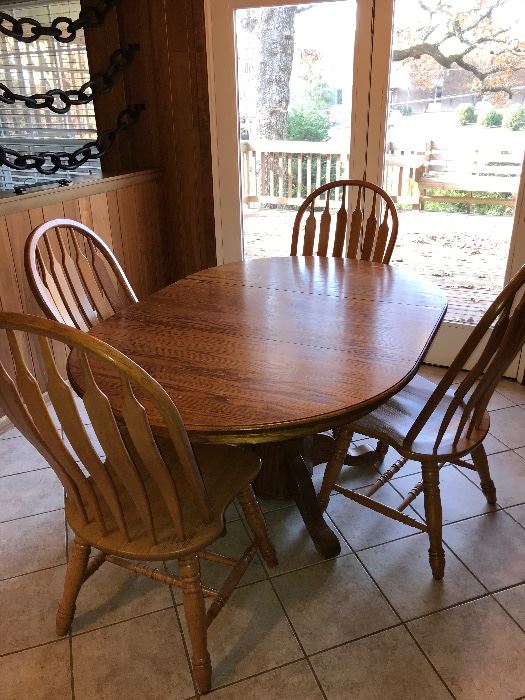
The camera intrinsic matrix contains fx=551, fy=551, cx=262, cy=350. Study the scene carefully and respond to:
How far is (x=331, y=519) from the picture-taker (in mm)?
1903

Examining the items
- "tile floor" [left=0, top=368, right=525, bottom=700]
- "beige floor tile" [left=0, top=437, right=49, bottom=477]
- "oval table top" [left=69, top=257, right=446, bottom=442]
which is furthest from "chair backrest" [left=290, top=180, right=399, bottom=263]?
"beige floor tile" [left=0, top=437, right=49, bottom=477]

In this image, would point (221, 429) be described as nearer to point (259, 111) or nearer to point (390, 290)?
point (390, 290)

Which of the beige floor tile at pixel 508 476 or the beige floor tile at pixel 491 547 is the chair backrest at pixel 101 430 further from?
the beige floor tile at pixel 508 476

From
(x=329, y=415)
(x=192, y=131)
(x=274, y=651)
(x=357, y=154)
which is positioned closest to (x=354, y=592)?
(x=274, y=651)

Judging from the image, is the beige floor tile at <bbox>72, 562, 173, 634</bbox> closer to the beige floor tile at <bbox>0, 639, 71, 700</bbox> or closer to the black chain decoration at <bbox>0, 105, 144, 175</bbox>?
the beige floor tile at <bbox>0, 639, 71, 700</bbox>

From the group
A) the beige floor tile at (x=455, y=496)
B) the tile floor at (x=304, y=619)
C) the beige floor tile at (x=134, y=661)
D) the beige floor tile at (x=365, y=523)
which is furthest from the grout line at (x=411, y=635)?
the beige floor tile at (x=134, y=661)

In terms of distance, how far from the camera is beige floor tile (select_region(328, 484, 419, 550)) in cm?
181

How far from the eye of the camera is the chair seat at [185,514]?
3.99 ft

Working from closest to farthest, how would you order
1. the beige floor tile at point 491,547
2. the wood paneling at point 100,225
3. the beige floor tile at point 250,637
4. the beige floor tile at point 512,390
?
the beige floor tile at point 250,637, the beige floor tile at point 491,547, the wood paneling at point 100,225, the beige floor tile at point 512,390

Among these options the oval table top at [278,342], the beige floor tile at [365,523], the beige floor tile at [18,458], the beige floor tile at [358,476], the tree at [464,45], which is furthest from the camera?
the tree at [464,45]

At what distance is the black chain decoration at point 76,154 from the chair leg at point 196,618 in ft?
6.36

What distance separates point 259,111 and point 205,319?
1.73m

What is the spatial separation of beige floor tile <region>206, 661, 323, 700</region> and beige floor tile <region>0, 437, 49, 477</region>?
1.22 meters

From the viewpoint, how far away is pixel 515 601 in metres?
1.58
